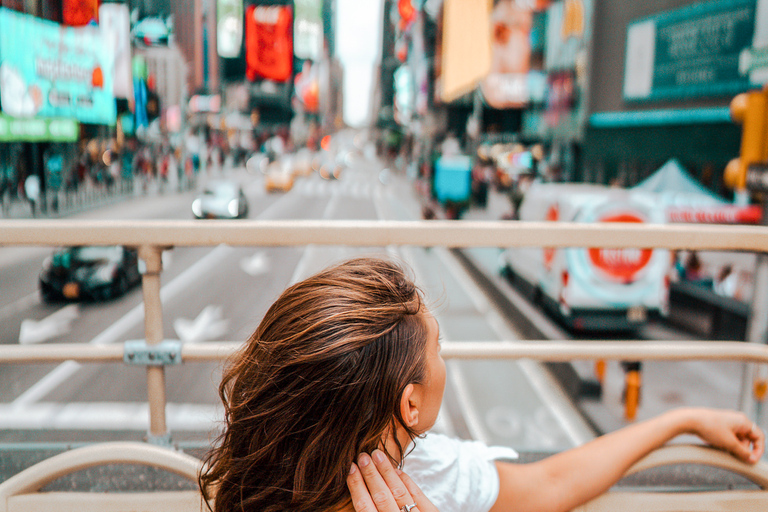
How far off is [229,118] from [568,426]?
274 feet

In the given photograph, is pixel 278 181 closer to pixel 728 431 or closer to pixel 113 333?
pixel 113 333

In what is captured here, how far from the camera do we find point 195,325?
10250 millimetres

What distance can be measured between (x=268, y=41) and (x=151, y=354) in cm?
4081

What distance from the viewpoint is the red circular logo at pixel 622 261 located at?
28.6 feet

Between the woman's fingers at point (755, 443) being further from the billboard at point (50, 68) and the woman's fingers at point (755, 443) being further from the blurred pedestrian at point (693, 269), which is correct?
the billboard at point (50, 68)

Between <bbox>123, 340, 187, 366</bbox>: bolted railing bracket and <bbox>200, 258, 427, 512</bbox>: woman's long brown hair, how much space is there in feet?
2.61

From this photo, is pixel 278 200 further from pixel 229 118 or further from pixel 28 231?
pixel 229 118

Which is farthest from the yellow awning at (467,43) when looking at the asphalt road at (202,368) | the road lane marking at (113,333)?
the road lane marking at (113,333)

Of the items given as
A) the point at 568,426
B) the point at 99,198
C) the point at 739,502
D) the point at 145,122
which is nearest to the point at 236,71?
the point at 145,122

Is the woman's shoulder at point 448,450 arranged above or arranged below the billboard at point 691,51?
below

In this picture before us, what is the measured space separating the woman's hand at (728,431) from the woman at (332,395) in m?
0.86

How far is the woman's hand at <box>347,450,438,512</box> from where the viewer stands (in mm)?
878

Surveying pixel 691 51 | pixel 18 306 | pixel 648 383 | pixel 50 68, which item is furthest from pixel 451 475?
pixel 50 68

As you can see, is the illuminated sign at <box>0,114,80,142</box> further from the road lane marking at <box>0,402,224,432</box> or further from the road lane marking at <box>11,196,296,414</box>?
the road lane marking at <box>0,402,224,432</box>
